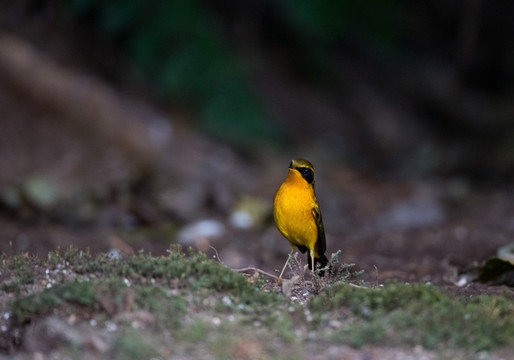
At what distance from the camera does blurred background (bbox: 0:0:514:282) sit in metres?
8.22

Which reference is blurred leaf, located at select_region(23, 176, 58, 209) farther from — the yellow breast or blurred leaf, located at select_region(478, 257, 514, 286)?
blurred leaf, located at select_region(478, 257, 514, 286)

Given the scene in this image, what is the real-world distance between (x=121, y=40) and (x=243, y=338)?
764 centimetres

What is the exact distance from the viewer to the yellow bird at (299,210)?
4.98 m

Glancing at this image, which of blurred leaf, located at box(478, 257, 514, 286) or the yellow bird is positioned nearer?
the yellow bird

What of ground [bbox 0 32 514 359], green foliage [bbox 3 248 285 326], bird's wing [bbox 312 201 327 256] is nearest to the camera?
green foliage [bbox 3 248 285 326]

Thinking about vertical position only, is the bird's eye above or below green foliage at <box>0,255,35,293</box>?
above

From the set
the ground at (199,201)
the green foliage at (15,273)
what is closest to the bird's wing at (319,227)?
the ground at (199,201)

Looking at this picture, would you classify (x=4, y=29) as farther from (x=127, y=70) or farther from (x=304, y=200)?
(x=304, y=200)

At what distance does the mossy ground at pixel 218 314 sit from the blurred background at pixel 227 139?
235 cm

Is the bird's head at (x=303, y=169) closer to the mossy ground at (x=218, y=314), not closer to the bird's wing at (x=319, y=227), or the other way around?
the bird's wing at (x=319, y=227)

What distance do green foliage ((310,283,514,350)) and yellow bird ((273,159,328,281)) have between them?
3.50 feet

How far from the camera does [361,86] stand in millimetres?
12719

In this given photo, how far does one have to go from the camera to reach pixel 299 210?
4988 millimetres

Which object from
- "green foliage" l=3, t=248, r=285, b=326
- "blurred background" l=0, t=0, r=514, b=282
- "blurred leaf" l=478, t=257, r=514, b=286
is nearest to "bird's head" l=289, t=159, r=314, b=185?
"green foliage" l=3, t=248, r=285, b=326
